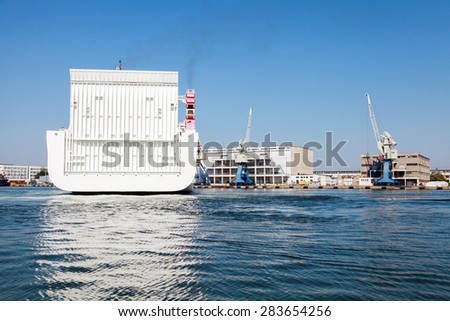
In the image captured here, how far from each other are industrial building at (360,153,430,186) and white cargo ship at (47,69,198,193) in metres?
82.9

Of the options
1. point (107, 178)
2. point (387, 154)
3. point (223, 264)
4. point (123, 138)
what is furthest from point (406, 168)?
point (223, 264)

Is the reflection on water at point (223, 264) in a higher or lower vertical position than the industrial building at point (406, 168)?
lower

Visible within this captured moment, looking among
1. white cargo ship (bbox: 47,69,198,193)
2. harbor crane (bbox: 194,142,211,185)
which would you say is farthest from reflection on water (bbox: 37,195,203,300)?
harbor crane (bbox: 194,142,211,185)

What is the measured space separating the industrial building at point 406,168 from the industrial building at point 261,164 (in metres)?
22.7

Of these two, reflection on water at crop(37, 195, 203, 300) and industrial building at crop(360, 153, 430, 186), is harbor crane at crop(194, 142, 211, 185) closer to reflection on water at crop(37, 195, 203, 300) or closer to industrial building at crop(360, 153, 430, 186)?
reflection on water at crop(37, 195, 203, 300)

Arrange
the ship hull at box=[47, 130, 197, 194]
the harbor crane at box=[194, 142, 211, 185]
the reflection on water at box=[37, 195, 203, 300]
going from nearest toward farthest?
the reflection on water at box=[37, 195, 203, 300] → the ship hull at box=[47, 130, 197, 194] → the harbor crane at box=[194, 142, 211, 185]

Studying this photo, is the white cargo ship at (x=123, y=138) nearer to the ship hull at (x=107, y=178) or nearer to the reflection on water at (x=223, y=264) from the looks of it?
the ship hull at (x=107, y=178)

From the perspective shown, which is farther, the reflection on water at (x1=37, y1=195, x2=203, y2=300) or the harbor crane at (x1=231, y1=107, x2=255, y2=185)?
the harbor crane at (x1=231, y1=107, x2=255, y2=185)

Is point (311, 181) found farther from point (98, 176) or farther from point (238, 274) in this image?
point (238, 274)

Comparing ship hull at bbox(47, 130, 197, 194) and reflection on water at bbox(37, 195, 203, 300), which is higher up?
ship hull at bbox(47, 130, 197, 194)

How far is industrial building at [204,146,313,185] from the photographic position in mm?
128750

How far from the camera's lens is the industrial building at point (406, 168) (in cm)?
11481

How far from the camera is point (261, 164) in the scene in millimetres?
130625

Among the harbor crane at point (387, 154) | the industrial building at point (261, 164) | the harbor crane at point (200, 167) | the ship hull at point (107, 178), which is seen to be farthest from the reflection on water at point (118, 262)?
the industrial building at point (261, 164)
